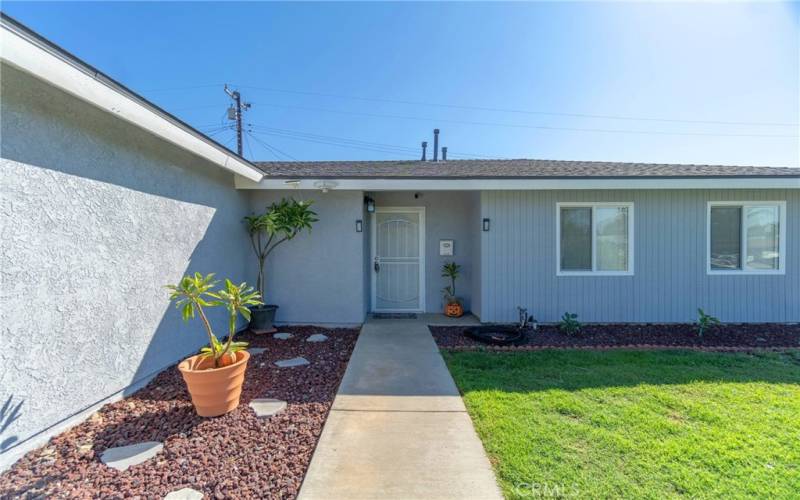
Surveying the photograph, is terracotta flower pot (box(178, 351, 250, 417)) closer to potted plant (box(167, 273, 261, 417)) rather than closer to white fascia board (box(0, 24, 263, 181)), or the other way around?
potted plant (box(167, 273, 261, 417))

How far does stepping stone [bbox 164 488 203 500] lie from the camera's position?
83.4 inches

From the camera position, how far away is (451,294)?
7410 mm

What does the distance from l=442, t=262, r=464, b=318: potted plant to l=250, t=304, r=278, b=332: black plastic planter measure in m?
Result: 3.71

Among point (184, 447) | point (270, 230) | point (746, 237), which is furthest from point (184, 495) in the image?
point (746, 237)

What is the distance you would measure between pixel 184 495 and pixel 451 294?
5.92m

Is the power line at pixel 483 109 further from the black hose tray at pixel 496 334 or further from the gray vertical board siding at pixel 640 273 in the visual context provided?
the black hose tray at pixel 496 334

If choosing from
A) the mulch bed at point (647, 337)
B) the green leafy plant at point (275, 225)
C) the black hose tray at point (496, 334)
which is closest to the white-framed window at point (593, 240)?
the mulch bed at point (647, 337)

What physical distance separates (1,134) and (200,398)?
2610mm

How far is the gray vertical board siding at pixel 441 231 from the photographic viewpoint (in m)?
7.50

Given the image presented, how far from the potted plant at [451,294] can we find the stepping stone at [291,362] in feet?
11.7

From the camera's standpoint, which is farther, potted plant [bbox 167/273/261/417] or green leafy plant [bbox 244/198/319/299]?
green leafy plant [bbox 244/198/319/299]

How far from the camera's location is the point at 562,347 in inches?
203

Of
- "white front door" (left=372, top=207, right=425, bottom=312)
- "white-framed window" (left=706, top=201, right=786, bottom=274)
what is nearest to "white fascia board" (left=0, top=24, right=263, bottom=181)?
"white front door" (left=372, top=207, right=425, bottom=312)

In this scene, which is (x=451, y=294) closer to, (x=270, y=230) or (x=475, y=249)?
(x=475, y=249)
